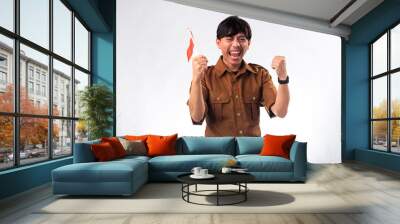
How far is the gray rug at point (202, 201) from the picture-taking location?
4.00 m

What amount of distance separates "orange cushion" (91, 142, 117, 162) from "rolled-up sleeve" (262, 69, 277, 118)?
3.38m

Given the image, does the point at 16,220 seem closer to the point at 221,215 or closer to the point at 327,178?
the point at 221,215

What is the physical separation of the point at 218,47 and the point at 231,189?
11.6ft

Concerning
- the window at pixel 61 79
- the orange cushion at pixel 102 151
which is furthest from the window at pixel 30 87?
the orange cushion at pixel 102 151

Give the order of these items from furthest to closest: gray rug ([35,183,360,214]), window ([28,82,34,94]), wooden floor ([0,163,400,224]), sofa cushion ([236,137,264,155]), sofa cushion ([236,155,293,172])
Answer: sofa cushion ([236,137,264,155]) < sofa cushion ([236,155,293,172]) < window ([28,82,34,94]) < gray rug ([35,183,360,214]) < wooden floor ([0,163,400,224])

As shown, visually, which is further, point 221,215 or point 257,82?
point 257,82

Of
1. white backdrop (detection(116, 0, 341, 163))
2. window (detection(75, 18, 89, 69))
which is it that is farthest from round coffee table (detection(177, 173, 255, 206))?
window (detection(75, 18, 89, 69))

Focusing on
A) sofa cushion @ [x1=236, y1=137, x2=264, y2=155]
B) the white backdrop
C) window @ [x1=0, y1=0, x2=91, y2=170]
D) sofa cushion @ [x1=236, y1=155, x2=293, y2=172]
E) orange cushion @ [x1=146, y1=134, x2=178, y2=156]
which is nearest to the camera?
window @ [x1=0, y1=0, x2=91, y2=170]

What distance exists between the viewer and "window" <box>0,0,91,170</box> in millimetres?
4797

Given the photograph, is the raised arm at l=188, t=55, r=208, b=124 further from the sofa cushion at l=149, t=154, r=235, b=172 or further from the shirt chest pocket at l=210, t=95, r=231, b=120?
the sofa cushion at l=149, t=154, r=235, b=172

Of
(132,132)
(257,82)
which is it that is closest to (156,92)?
(132,132)

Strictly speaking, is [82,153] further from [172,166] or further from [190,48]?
[190,48]

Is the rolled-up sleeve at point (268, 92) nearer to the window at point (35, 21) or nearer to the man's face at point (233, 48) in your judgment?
the man's face at point (233, 48)

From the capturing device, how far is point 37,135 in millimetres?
5641
